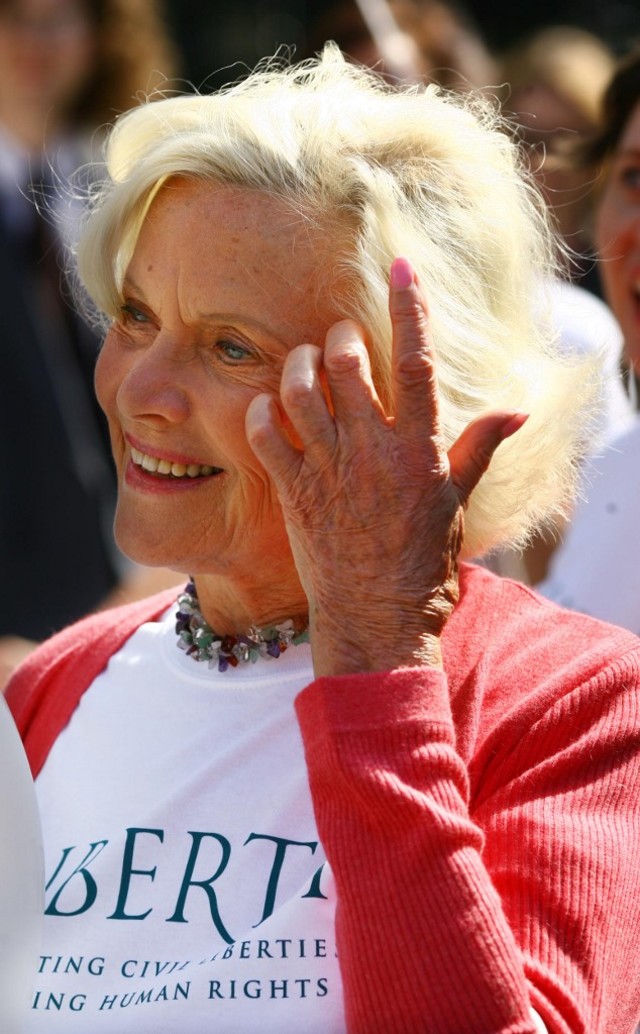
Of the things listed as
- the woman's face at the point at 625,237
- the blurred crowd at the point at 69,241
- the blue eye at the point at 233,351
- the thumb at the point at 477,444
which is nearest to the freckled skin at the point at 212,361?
the blue eye at the point at 233,351

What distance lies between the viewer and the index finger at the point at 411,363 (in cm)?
151

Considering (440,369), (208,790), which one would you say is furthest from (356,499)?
(208,790)

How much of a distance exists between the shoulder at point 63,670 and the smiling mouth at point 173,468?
0.34 metres

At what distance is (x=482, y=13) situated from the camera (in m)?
8.33

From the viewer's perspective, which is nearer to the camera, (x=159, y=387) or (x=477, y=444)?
(x=477, y=444)

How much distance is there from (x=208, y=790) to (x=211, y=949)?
21 cm

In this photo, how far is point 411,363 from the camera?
4.93 feet

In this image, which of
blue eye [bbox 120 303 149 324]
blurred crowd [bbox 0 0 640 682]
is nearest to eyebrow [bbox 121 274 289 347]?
blue eye [bbox 120 303 149 324]

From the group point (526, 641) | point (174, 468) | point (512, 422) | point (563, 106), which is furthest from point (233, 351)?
point (563, 106)

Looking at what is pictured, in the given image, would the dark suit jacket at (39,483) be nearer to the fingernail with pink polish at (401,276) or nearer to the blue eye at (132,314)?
the blue eye at (132,314)

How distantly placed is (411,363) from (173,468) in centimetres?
45

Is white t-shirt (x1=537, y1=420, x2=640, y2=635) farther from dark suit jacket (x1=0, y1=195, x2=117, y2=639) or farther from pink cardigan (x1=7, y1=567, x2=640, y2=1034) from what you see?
dark suit jacket (x1=0, y1=195, x2=117, y2=639)

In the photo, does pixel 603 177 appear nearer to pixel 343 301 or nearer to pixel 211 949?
pixel 343 301

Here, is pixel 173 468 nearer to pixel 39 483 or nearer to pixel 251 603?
pixel 251 603
